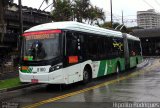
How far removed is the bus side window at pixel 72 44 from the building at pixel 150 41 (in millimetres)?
57119

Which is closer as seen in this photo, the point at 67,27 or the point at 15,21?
the point at 67,27

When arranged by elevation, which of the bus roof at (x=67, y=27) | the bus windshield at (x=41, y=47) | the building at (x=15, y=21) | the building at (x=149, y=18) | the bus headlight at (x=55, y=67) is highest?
the building at (x=149, y=18)

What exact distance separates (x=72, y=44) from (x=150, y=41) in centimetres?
6065

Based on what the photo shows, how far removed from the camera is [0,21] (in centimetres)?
2212

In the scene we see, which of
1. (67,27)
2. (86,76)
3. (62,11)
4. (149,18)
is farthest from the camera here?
(149,18)

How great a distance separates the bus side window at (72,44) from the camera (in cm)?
1719

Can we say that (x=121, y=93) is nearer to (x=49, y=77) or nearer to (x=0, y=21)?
(x=49, y=77)

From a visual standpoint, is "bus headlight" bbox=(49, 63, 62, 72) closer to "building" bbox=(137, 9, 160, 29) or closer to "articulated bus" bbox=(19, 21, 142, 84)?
"articulated bus" bbox=(19, 21, 142, 84)

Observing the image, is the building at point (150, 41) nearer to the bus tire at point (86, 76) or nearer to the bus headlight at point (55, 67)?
the bus tire at point (86, 76)

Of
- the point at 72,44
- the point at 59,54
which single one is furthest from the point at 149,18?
the point at 59,54

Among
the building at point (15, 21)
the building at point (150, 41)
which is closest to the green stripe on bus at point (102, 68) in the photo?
the building at point (15, 21)

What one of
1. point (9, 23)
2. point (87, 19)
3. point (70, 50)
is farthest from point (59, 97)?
point (87, 19)

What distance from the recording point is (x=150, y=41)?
251ft

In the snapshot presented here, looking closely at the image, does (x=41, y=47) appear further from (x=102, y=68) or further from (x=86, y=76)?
(x=102, y=68)
